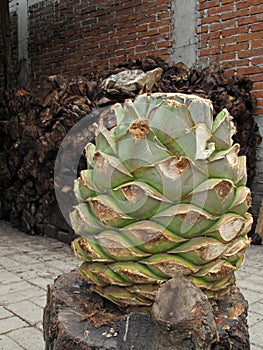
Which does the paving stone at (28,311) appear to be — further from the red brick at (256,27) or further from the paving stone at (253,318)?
the red brick at (256,27)

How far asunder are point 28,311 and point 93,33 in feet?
17.1

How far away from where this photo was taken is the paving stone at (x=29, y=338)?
204 centimetres

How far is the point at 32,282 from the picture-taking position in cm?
303

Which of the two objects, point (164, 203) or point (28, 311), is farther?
point (28, 311)

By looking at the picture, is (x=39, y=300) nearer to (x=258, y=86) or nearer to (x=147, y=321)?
(x=147, y=321)

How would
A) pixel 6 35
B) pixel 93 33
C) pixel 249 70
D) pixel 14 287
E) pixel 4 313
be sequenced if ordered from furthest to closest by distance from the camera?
pixel 6 35 → pixel 93 33 → pixel 249 70 → pixel 14 287 → pixel 4 313

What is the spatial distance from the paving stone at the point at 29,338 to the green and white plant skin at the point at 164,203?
45.5 inches

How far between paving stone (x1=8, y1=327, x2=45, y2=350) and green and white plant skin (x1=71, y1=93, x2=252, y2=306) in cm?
115

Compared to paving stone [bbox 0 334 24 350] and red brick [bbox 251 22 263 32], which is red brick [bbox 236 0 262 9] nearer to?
red brick [bbox 251 22 263 32]

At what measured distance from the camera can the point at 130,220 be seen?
1.01 metres

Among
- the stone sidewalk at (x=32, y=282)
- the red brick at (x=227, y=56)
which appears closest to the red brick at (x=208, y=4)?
the red brick at (x=227, y=56)

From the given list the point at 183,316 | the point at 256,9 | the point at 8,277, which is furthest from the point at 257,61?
the point at 183,316

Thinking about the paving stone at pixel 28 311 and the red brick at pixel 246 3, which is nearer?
the paving stone at pixel 28 311

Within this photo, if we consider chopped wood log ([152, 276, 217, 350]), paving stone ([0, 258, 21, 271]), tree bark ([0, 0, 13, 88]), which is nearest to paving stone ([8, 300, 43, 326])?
paving stone ([0, 258, 21, 271])
